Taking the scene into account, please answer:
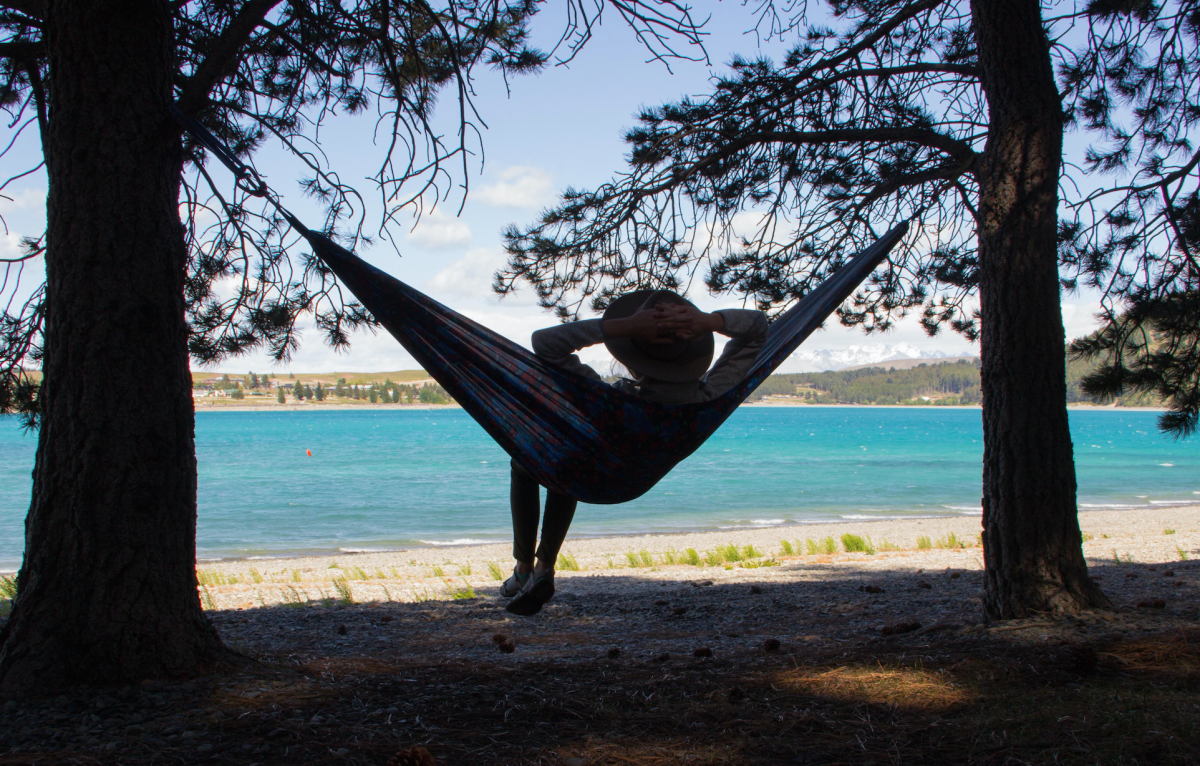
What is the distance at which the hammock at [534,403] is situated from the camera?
2.04m

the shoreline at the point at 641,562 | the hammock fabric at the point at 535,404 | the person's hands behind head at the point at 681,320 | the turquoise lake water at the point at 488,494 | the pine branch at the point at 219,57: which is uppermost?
the pine branch at the point at 219,57

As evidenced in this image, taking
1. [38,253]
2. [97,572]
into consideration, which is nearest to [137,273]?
[97,572]

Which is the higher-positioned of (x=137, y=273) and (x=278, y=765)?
(x=137, y=273)

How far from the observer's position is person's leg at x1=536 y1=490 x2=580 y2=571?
7.41ft

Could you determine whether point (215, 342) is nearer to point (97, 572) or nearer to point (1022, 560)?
point (97, 572)

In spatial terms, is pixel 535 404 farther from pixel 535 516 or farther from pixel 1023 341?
pixel 1023 341

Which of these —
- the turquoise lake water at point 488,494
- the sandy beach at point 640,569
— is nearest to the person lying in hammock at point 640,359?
the sandy beach at point 640,569

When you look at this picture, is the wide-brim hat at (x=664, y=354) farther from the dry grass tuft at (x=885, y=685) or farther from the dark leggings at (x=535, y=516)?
the dry grass tuft at (x=885, y=685)

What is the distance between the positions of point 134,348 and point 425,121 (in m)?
1.26

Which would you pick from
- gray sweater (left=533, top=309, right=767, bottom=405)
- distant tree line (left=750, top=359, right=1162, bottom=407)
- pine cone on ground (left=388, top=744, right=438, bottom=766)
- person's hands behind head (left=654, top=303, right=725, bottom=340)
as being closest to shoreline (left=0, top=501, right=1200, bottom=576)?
gray sweater (left=533, top=309, right=767, bottom=405)

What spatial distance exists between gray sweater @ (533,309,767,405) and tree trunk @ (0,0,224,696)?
922 mm

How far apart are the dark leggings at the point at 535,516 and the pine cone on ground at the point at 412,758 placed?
86 cm

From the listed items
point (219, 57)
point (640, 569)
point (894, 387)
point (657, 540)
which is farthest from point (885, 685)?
point (894, 387)

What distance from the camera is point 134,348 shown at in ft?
6.03
